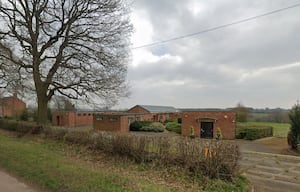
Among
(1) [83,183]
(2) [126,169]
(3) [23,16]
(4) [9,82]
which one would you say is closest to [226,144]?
(2) [126,169]

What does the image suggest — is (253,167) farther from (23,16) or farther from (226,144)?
(23,16)

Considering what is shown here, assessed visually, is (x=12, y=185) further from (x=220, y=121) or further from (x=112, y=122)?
(x=112, y=122)

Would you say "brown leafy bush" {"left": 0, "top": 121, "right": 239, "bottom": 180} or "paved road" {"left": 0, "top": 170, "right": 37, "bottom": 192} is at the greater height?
"brown leafy bush" {"left": 0, "top": 121, "right": 239, "bottom": 180}

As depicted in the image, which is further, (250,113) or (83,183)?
(250,113)

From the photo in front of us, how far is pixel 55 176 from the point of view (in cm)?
782

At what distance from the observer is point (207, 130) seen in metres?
30.0

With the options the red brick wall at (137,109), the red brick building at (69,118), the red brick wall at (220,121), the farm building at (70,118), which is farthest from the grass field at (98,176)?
the red brick wall at (137,109)

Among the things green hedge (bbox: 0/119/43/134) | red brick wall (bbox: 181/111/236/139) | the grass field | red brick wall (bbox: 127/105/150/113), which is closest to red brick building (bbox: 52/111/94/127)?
red brick wall (bbox: 127/105/150/113)

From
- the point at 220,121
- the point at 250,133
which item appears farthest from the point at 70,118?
the point at 250,133

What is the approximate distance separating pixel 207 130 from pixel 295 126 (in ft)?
37.2

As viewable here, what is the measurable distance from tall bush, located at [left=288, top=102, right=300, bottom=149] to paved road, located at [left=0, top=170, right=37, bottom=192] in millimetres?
17673

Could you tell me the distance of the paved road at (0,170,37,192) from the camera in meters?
6.99

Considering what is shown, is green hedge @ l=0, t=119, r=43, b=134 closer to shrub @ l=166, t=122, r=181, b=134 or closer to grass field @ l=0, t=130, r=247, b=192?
grass field @ l=0, t=130, r=247, b=192

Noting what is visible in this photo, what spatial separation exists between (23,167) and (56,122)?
38059mm
